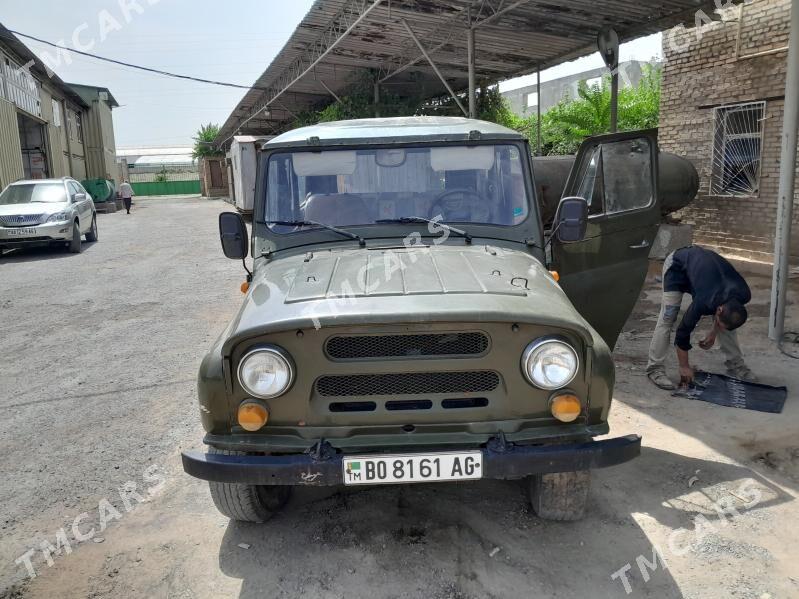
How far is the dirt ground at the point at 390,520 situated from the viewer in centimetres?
286

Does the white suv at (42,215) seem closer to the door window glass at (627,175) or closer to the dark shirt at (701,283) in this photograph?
the door window glass at (627,175)

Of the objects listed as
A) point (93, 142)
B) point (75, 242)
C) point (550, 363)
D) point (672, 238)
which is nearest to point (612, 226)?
point (550, 363)

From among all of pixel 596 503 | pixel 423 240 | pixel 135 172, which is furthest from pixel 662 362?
pixel 135 172

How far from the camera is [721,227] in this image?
10.4 meters

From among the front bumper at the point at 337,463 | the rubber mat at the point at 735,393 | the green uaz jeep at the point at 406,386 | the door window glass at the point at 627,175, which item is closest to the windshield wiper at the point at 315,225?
the green uaz jeep at the point at 406,386

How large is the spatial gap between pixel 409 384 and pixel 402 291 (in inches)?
15.5

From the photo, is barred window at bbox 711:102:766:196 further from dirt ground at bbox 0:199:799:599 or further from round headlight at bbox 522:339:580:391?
round headlight at bbox 522:339:580:391

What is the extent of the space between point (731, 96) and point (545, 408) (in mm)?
9069

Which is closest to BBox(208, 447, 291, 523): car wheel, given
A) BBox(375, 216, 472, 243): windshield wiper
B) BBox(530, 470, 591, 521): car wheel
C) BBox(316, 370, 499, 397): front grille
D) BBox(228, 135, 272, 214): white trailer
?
BBox(316, 370, 499, 397): front grille

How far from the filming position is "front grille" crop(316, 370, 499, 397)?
9.02 ft

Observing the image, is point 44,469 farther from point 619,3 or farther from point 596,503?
point 619,3

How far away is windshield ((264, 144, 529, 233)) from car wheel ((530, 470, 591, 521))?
4.67 feet

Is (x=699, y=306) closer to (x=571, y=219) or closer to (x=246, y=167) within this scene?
(x=571, y=219)

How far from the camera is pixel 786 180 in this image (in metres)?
5.98
